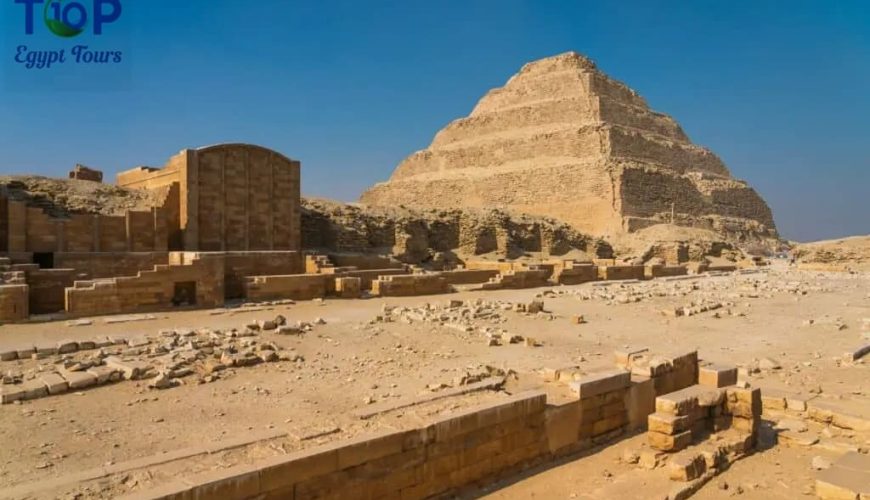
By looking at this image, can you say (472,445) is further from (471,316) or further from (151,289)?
(151,289)

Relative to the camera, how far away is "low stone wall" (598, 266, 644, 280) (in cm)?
2216

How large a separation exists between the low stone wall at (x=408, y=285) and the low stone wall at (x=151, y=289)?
4.07 meters

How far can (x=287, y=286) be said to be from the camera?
13.5m

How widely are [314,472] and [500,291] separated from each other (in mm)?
13885

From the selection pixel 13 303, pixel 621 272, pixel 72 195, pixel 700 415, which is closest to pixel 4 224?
pixel 72 195

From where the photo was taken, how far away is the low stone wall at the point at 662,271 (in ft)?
78.7

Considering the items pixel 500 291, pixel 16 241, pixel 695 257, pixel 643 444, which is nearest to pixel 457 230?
pixel 500 291

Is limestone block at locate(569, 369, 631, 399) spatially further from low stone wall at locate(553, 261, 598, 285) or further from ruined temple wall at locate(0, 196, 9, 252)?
ruined temple wall at locate(0, 196, 9, 252)

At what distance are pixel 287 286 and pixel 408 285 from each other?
3340mm

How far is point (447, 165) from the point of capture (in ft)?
198

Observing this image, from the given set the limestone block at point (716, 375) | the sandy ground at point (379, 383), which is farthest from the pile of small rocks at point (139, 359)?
the limestone block at point (716, 375)

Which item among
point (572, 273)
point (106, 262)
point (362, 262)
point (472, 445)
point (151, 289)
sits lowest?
point (472, 445)

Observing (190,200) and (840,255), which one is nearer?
(190,200)

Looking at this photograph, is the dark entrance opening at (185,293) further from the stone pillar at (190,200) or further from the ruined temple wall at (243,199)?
the ruined temple wall at (243,199)
